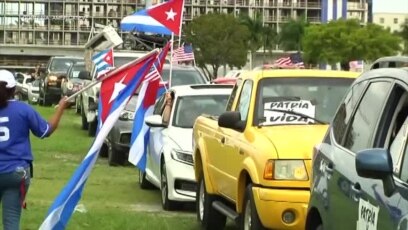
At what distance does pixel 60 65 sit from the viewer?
111 ft

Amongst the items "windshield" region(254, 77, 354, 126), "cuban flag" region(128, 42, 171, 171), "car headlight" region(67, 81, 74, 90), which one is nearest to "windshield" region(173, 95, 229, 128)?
"cuban flag" region(128, 42, 171, 171)

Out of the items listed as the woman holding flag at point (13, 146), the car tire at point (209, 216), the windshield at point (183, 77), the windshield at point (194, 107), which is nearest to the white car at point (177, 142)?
the windshield at point (194, 107)

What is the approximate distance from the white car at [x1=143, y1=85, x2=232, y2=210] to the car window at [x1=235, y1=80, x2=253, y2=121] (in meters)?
2.08

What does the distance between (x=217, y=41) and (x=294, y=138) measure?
283 ft

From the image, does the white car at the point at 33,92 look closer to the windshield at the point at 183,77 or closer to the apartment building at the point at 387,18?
the windshield at the point at 183,77

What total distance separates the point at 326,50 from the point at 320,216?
81.6m

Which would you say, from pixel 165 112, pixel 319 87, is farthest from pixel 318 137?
pixel 165 112

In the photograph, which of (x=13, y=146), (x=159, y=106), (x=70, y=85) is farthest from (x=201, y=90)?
(x=70, y=85)

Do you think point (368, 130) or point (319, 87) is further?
point (319, 87)

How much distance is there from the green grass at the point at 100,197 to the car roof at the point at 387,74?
453cm

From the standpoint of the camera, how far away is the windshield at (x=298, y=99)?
8.78m

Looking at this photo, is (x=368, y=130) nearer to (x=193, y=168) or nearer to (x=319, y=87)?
(x=319, y=87)

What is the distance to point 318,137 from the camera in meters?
8.10

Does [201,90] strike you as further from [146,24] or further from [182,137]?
[146,24]
